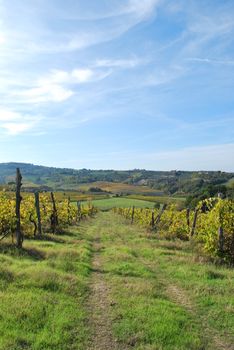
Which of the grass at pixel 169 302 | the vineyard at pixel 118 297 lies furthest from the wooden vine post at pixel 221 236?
the grass at pixel 169 302

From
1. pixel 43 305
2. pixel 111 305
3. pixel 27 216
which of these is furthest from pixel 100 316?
pixel 27 216

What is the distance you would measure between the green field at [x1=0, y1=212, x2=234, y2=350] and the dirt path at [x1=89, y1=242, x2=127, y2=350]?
0.02m

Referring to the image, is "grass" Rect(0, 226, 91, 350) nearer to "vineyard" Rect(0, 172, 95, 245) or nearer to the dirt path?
the dirt path

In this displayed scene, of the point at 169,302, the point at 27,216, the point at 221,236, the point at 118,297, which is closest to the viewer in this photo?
the point at 169,302

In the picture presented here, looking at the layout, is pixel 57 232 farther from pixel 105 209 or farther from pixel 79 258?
pixel 105 209

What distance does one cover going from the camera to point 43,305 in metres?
8.77

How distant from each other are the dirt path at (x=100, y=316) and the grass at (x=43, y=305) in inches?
8.4

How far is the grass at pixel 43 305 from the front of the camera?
7.07 meters

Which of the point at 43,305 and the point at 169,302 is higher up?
the point at 43,305

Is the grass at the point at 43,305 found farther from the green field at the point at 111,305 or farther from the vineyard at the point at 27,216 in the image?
the vineyard at the point at 27,216

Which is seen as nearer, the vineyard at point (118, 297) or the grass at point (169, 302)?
the vineyard at point (118, 297)

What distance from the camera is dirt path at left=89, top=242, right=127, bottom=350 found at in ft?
23.8

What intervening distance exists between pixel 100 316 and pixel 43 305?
1.33m

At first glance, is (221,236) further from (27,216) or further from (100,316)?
(27,216)
